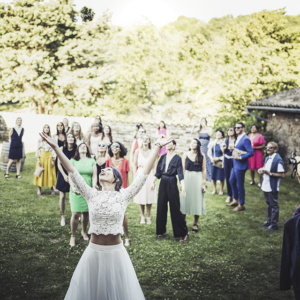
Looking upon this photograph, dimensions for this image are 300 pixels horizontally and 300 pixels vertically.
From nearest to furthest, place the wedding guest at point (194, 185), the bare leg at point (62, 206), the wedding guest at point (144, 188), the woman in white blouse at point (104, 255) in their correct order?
the woman in white blouse at point (104, 255) → the wedding guest at point (194, 185) → the bare leg at point (62, 206) → the wedding guest at point (144, 188)

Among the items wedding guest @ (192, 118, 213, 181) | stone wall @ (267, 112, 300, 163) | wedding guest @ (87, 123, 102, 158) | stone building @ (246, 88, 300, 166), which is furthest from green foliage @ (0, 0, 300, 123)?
wedding guest @ (87, 123, 102, 158)

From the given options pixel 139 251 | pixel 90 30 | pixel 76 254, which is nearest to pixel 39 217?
pixel 76 254

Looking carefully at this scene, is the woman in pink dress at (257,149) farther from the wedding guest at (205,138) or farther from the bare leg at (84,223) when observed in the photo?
the bare leg at (84,223)

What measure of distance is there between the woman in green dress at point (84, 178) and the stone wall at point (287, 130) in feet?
28.3

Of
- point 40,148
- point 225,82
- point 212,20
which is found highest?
point 212,20

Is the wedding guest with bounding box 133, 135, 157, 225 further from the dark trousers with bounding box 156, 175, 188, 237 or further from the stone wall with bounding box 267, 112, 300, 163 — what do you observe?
the stone wall with bounding box 267, 112, 300, 163

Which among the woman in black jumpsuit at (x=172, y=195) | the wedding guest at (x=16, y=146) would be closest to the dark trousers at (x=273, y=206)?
the woman in black jumpsuit at (x=172, y=195)

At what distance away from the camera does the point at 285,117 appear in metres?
12.1

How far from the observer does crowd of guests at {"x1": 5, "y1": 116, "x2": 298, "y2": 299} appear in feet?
10.1

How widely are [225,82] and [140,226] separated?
14.8 m

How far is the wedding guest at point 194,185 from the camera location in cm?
614

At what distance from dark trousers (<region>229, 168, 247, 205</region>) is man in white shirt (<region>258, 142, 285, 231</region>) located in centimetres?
113

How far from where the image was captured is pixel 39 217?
6684 millimetres

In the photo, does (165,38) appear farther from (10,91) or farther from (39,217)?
(39,217)
